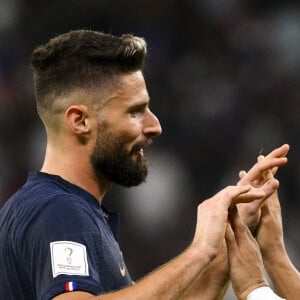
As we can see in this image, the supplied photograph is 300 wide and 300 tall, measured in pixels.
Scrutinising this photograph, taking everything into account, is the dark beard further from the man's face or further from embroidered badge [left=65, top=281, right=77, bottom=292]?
embroidered badge [left=65, top=281, right=77, bottom=292]

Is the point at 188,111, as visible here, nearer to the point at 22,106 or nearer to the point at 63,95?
the point at 22,106

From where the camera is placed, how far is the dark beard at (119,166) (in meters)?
2.40

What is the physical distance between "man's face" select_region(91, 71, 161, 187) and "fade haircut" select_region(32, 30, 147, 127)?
7 centimetres

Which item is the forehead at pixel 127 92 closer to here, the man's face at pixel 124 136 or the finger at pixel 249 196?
the man's face at pixel 124 136

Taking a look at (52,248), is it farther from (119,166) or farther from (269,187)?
(269,187)

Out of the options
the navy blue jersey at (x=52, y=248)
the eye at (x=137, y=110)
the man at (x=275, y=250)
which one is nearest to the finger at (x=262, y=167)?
the man at (x=275, y=250)

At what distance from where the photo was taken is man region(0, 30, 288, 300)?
203cm

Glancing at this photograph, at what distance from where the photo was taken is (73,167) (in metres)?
2.37

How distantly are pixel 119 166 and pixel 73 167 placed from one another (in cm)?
14

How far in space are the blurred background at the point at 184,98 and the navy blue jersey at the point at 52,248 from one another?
2.56 m

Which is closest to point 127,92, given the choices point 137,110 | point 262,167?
point 137,110

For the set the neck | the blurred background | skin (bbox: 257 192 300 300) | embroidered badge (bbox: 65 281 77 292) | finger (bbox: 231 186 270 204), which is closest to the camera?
embroidered badge (bbox: 65 281 77 292)

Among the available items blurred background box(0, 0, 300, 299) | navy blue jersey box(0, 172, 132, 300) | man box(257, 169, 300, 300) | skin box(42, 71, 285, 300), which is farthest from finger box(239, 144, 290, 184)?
blurred background box(0, 0, 300, 299)

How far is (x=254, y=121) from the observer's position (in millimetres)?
5031
